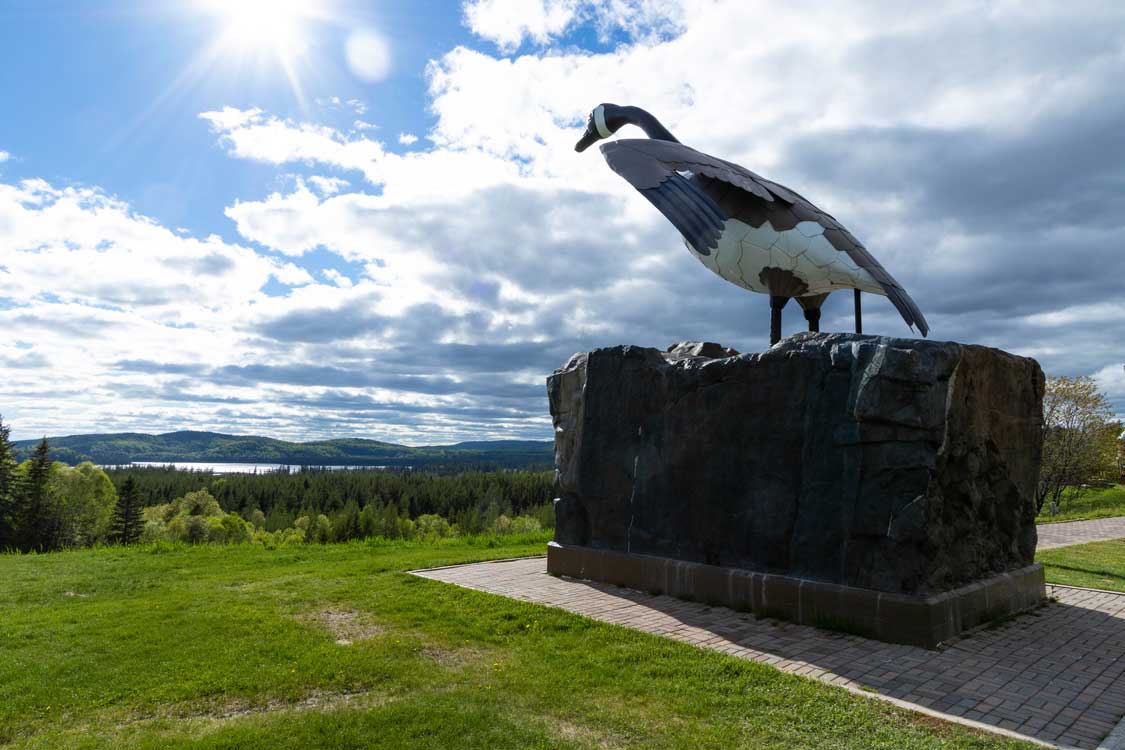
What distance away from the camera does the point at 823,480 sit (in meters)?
5.89

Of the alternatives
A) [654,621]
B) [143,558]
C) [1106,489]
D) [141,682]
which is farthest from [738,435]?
[1106,489]

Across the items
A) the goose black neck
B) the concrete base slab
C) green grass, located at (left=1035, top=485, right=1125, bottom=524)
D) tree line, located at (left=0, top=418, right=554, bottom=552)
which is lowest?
tree line, located at (left=0, top=418, right=554, bottom=552)

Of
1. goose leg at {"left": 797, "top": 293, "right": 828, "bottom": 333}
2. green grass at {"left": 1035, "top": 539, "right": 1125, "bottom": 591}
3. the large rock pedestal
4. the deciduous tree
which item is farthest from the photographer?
the deciduous tree

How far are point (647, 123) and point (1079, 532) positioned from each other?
A: 13.2 m

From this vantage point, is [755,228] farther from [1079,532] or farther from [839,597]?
[1079,532]

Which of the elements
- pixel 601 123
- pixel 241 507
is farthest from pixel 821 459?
pixel 241 507

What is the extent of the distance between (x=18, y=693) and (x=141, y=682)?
2.28 ft

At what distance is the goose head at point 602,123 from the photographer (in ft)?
30.3

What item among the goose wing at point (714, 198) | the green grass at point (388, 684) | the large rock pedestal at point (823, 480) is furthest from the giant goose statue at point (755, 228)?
the green grass at point (388, 684)

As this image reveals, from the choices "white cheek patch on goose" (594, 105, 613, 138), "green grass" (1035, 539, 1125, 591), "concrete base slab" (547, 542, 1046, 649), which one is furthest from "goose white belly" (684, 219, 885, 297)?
"green grass" (1035, 539, 1125, 591)

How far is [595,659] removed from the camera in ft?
15.9

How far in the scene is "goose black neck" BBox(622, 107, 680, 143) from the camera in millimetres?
8688

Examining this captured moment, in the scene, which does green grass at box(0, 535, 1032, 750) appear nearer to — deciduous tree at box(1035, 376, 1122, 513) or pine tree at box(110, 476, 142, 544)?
deciduous tree at box(1035, 376, 1122, 513)

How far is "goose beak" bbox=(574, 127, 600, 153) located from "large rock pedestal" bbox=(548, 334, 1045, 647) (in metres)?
3.60
